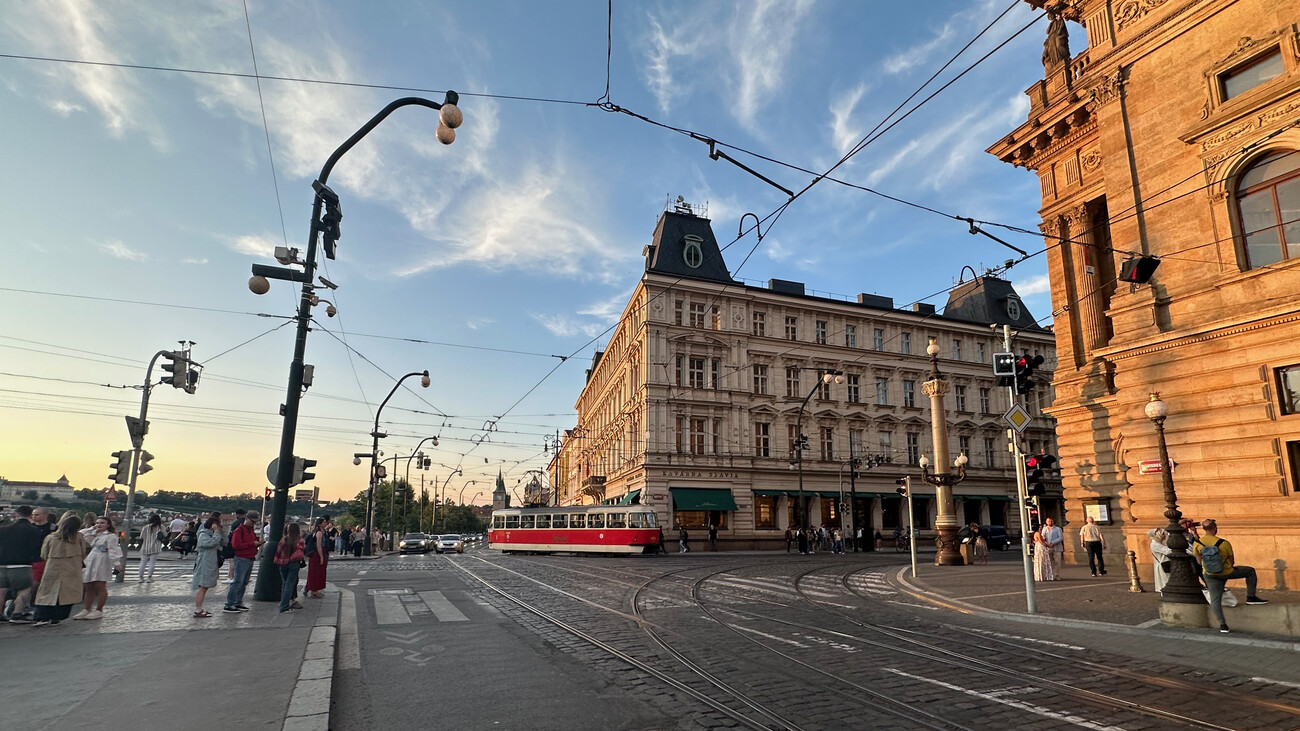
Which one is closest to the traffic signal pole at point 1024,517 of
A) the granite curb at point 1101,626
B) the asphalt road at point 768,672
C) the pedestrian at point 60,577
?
the granite curb at point 1101,626

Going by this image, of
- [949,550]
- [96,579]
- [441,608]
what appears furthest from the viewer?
[949,550]

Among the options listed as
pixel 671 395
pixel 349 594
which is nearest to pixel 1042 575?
pixel 349 594

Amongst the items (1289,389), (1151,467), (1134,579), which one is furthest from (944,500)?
(1289,389)

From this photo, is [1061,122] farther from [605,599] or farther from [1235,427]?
[605,599]

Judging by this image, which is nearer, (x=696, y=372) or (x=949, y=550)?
(x=949, y=550)

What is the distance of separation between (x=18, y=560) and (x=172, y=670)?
558cm

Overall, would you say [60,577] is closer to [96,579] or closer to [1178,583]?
[96,579]

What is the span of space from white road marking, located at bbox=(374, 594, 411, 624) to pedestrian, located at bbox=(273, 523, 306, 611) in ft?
4.54

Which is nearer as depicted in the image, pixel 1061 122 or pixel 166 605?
pixel 166 605

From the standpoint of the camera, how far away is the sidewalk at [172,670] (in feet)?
17.4

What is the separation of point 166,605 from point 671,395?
103 ft

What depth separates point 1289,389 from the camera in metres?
14.3

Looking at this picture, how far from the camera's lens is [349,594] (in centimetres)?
1499

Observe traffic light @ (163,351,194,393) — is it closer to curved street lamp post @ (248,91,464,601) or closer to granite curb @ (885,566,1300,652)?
curved street lamp post @ (248,91,464,601)
